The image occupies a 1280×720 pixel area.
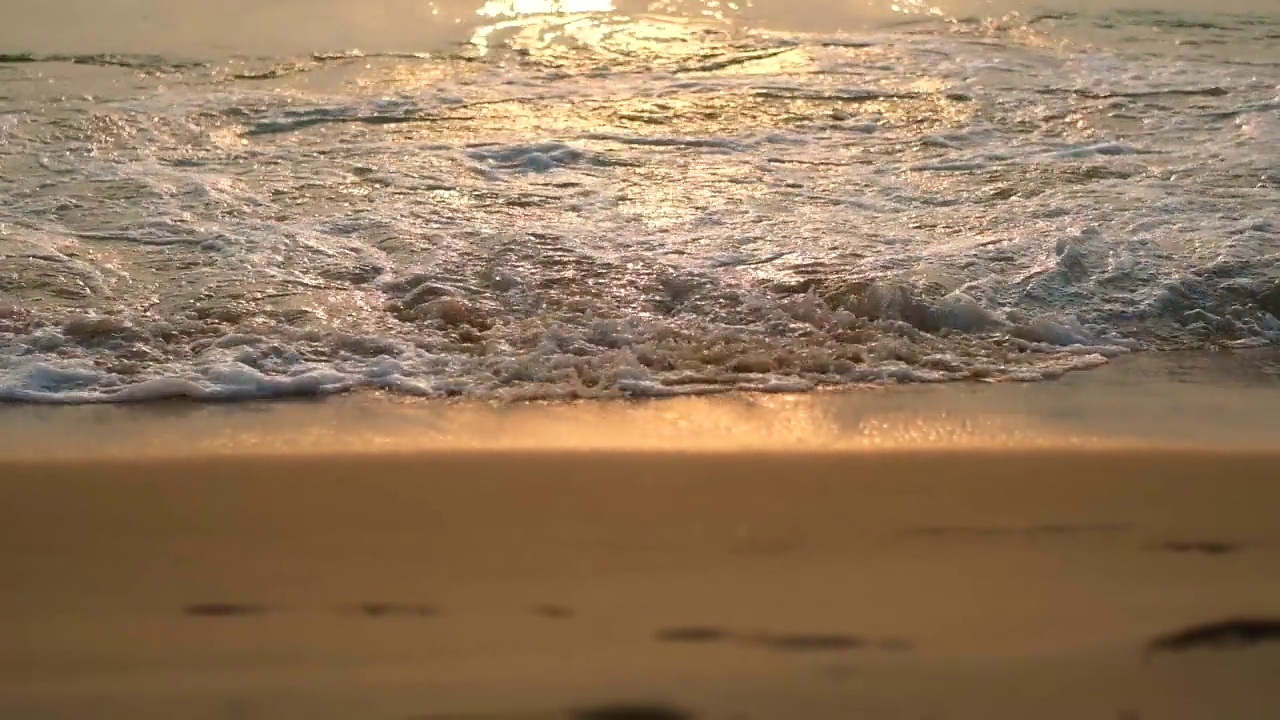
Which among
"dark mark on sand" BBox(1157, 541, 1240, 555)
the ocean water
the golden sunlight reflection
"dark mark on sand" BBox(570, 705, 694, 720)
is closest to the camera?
"dark mark on sand" BBox(570, 705, 694, 720)

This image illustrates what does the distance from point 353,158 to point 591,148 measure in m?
0.99

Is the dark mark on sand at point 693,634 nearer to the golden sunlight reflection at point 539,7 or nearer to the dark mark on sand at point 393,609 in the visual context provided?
the dark mark on sand at point 393,609

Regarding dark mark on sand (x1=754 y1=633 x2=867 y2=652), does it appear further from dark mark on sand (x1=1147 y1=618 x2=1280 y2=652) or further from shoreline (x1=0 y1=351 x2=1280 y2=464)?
shoreline (x1=0 y1=351 x2=1280 y2=464)

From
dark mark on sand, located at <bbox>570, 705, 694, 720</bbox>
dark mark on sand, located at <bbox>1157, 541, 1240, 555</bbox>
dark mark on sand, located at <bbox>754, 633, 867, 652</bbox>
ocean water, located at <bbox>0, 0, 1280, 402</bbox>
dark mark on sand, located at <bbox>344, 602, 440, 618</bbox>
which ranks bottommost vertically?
dark mark on sand, located at <bbox>570, 705, 694, 720</bbox>

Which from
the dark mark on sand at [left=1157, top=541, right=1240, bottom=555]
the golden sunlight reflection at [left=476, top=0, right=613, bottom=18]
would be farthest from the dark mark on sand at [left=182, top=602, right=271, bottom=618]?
the golden sunlight reflection at [left=476, top=0, right=613, bottom=18]

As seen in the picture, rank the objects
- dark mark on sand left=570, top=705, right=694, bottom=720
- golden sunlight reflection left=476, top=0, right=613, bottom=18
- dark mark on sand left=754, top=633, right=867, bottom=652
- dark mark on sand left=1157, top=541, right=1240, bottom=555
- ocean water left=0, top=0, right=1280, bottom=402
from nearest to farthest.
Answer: dark mark on sand left=570, top=705, right=694, bottom=720, dark mark on sand left=754, top=633, right=867, bottom=652, dark mark on sand left=1157, top=541, right=1240, bottom=555, ocean water left=0, top=0, right=1280, bottom=402, golden sunlight reflection left=476, top=0, right=613, bottom=18

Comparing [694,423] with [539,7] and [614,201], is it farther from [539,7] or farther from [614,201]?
[539,7]

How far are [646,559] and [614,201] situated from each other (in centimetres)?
229

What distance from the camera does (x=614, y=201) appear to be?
4184 millimetres

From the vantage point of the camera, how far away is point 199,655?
186cm

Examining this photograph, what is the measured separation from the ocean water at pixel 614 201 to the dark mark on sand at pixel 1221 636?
3.54 feet

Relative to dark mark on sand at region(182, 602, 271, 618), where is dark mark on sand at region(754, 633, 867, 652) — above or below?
below

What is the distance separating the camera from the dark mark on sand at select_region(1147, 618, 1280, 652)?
192 centimetres

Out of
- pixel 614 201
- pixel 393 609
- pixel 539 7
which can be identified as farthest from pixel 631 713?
pixel 539 7
